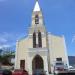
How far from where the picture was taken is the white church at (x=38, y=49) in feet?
180

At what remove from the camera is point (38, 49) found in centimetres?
5478

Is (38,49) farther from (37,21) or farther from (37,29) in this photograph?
(37,21)

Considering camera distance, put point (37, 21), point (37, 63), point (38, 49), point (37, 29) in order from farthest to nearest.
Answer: point (37, 21), point (37, 29), point (37, 63), point (38, 49)

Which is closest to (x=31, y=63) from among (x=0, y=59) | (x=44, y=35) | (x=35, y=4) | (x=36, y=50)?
(x=36, y=50)

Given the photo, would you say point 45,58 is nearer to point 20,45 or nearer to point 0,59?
point 20,45

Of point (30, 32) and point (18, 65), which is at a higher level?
point (30, 32)

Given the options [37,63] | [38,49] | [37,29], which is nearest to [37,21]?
[37,29]

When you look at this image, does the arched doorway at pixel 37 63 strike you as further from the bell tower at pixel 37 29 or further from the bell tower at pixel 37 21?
the bell tower at pixel 37 21

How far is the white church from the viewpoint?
54719 millimetres

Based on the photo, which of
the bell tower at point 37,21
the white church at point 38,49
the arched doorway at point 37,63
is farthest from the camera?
the bell tower at point 37,21

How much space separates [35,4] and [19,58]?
42.4 ft

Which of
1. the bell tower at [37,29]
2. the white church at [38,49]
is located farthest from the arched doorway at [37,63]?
the bell tower at [37,29]

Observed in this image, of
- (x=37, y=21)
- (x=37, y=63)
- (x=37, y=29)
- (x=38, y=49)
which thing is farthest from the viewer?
(x=37, y=21)

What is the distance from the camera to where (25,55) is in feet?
190
